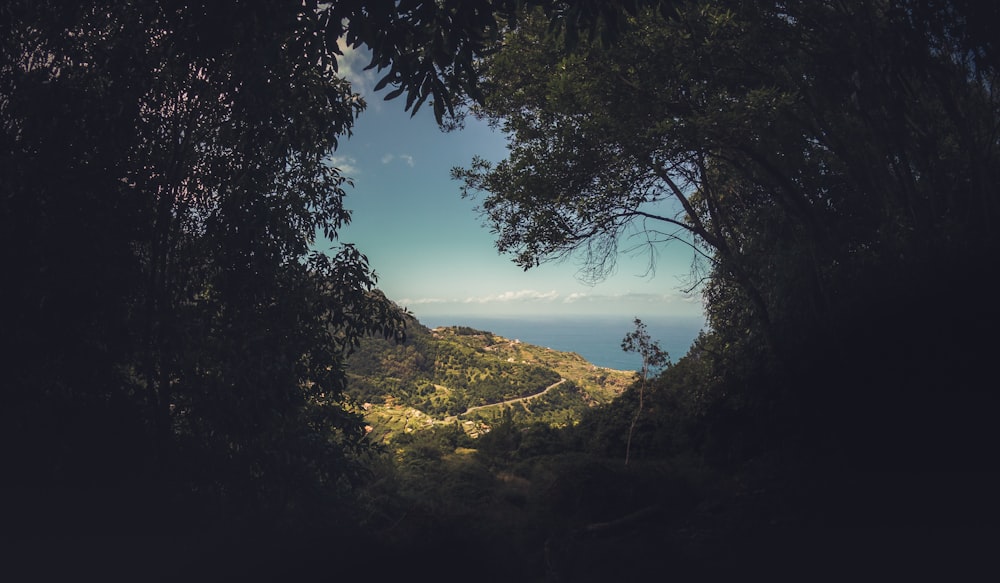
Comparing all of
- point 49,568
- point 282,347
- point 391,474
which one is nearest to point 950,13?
point 282,347

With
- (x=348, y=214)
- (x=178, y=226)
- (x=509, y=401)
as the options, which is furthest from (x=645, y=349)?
(x=509, y=401)

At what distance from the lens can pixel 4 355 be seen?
14.9ft

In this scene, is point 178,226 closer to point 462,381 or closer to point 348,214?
point 348,214

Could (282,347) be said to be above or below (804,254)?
below

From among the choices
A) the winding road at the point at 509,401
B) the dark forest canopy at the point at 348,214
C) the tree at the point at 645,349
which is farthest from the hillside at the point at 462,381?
the dark forest canopy at the point at 348,214

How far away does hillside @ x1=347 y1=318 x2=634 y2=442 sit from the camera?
58.4 meters

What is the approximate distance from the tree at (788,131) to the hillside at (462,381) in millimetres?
42264

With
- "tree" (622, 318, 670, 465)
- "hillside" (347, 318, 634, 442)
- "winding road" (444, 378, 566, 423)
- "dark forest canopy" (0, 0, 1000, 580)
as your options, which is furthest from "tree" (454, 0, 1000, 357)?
"winding road" (444, 378, 566, 423)

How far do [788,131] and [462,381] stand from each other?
74.9m

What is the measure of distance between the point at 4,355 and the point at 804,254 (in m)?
10.9

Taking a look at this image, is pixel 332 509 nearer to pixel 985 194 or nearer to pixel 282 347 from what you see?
pixel 282 347

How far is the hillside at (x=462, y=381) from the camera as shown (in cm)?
5844

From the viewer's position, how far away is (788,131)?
7.82m

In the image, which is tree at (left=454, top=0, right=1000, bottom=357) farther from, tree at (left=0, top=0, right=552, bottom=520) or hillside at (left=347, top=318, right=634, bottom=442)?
hillside at (left=347, top=318, right=634, bottom=442)
